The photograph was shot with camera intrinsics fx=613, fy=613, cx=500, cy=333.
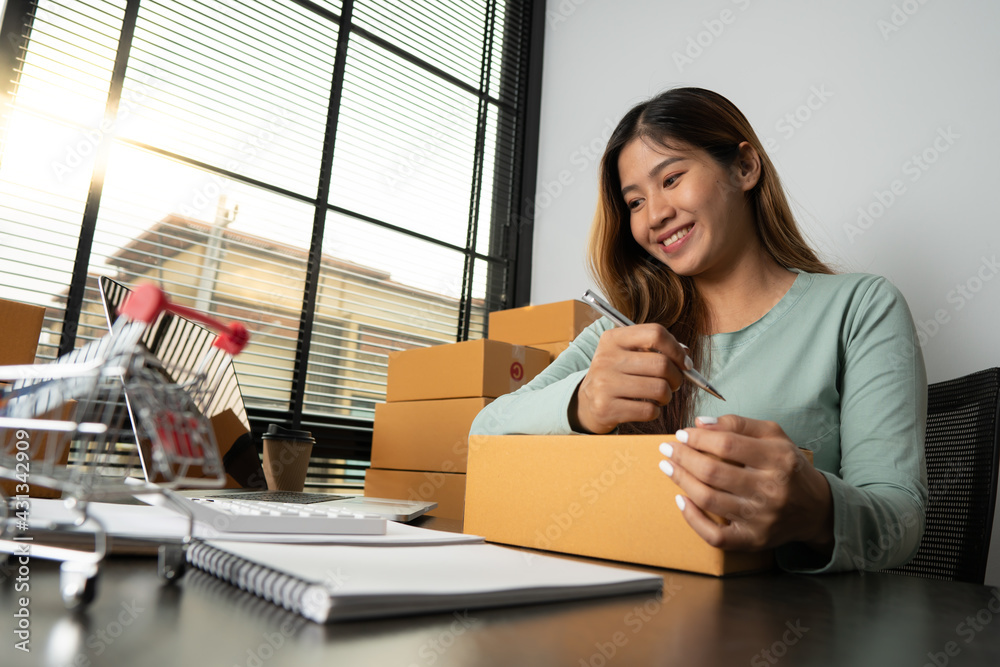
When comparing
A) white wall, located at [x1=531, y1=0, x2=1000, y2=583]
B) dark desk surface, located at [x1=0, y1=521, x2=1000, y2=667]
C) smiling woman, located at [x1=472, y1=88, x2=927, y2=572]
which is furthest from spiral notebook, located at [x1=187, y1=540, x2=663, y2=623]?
white wall, located at [x1=531, y1=0, x2=1000, y2=583]

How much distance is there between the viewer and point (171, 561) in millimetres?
368

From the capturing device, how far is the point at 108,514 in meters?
0.53

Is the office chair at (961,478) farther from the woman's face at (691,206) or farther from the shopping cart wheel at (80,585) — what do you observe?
the shopping cart wheel at (80,585)

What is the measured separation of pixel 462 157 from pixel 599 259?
5.31 feet

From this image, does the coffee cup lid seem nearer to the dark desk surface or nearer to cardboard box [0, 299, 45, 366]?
cardboard box [0, 299, 45, 366]

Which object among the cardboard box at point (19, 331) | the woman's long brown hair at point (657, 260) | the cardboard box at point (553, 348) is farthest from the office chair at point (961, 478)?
the cardboard box at point (19, 331)

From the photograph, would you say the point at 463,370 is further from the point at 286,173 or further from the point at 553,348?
the point at 286,173

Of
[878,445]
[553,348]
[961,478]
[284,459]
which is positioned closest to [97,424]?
[878,445]

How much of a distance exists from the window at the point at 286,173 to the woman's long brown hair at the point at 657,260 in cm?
128

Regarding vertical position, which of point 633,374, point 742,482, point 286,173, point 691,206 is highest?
point 286,173

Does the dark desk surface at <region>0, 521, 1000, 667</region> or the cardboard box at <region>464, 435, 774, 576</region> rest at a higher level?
the cardboard box at <region>464, 435, 774, 576</region>

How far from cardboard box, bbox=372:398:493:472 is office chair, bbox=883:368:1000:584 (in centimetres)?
101

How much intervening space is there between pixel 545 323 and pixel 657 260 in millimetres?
762

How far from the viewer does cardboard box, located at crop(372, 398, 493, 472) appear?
1.74m
